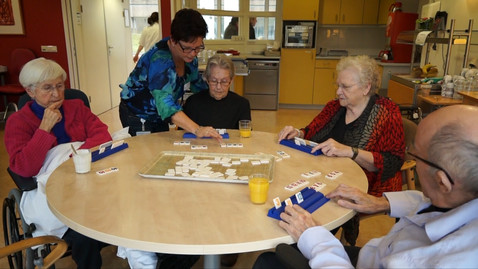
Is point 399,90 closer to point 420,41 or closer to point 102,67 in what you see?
point 420,41

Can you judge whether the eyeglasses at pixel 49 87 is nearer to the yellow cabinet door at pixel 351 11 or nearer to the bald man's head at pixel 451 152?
the bald man's head at pixel 451 152

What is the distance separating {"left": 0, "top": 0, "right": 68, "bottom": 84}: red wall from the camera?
5.14 meters

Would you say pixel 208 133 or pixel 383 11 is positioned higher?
pixel 383 11

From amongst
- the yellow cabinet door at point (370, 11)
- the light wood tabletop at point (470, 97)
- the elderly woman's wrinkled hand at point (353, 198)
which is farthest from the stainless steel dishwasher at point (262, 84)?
the elderly woman's wrinkled hand at point (353, 198)

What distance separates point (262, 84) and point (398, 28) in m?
2.46

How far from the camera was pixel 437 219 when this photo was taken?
36.5 inches

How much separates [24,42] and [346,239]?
5.41 meters

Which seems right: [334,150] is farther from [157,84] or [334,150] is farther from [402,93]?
[402,93]

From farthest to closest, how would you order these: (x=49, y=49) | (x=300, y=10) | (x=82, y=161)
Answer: (x=300, y=10), (x=49, y=49), (x=82, y=161)

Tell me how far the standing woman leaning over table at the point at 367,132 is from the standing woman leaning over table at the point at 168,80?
68 cm

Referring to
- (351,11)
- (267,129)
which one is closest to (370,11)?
(351,11)

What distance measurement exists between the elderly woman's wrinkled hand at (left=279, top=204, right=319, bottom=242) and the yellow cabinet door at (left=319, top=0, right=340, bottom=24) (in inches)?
244

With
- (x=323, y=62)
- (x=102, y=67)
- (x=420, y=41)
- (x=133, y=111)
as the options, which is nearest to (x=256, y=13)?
(x=323, y=62)

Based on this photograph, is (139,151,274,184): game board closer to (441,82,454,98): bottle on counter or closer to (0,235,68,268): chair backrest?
(0,235,68,268): chair backrest
